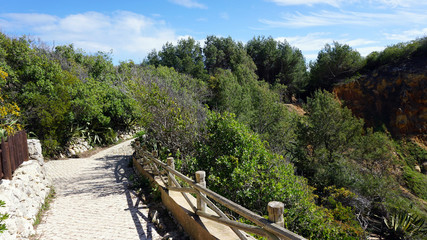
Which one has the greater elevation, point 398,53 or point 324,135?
point 398,53

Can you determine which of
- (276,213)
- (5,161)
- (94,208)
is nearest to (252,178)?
(276,213)

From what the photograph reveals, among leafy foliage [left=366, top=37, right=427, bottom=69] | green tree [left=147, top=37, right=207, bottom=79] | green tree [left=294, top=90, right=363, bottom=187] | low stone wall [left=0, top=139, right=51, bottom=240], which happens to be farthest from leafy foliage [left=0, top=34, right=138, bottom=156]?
leafy foliage [left=366, top=37, right=427, bottom=69]

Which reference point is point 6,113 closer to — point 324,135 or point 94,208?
point 94,208

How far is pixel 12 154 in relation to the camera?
20.9 ft

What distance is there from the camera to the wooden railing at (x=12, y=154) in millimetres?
5773

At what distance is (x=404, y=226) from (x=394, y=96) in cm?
2256

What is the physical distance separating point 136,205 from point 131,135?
13.9 m

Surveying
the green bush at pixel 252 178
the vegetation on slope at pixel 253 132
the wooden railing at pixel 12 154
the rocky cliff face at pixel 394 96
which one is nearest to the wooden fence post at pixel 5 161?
the wooden railing at pixel 12 154

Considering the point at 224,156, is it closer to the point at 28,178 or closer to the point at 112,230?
the point at 112,230

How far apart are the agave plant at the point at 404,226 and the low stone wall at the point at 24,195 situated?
1302cm

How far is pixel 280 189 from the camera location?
634 centimetres

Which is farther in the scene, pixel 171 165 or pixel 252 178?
pixel 252 178

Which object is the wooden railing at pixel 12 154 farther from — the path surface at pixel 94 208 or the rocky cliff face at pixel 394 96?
the rocky cliff face at pixel 394 96

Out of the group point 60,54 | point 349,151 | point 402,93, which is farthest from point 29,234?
point 402,93
